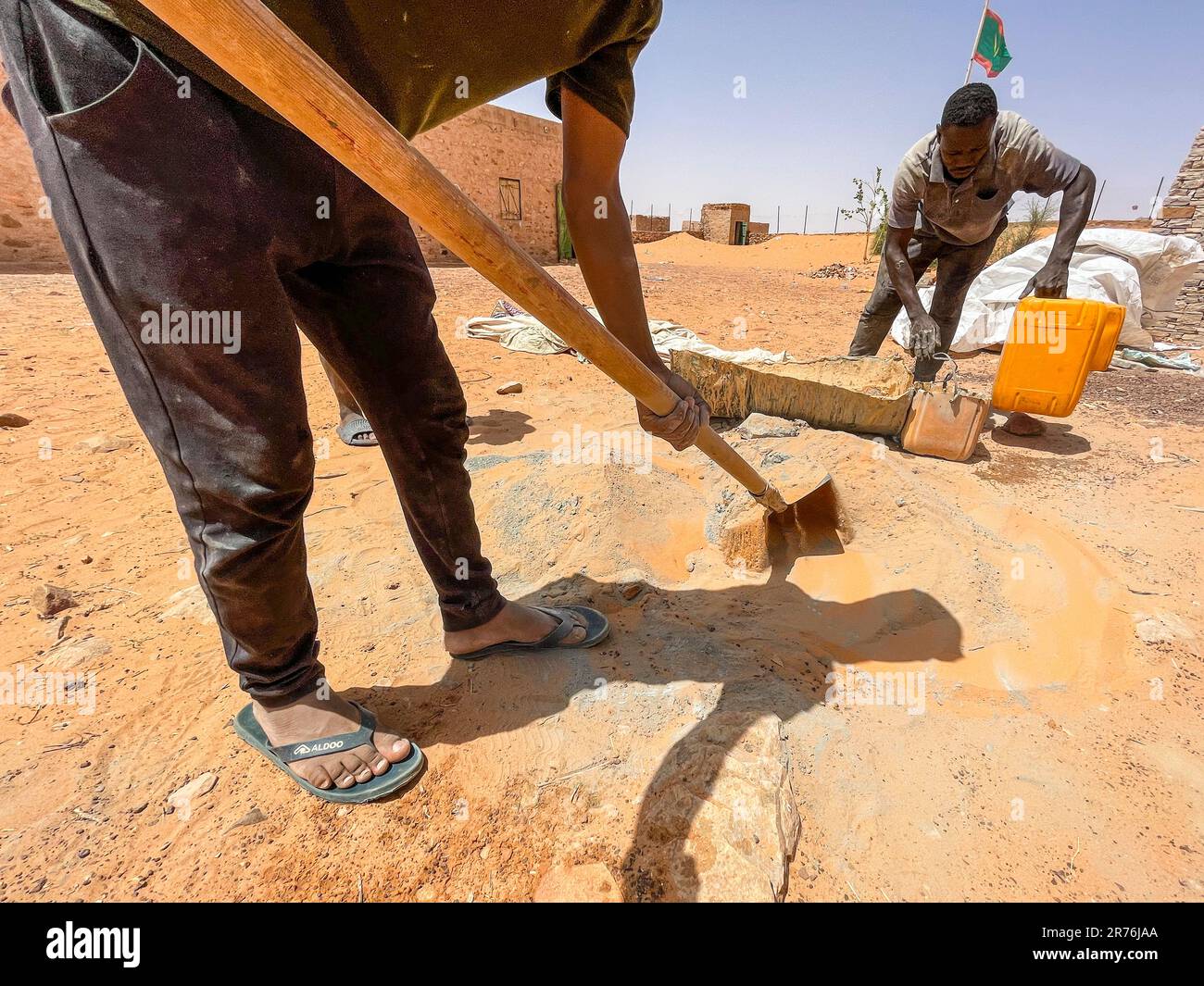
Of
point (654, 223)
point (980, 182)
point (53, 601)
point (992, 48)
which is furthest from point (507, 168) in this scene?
point (654, 223)

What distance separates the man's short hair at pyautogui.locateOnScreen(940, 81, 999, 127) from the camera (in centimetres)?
291

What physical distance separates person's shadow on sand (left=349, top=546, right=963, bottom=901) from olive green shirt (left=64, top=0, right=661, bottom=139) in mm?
1275

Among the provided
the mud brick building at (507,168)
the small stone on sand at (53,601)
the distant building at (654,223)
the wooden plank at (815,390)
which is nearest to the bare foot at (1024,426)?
the wooden plank at (815,390)

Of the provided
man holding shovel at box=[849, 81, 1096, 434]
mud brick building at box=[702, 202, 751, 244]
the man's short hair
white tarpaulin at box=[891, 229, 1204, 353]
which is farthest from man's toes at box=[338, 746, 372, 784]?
mud brick building at box=[702, 202, 751, 244]

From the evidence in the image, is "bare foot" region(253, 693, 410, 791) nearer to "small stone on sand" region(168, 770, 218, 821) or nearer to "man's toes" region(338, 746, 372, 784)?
"man's toes" region(338, 746, 372, 784)

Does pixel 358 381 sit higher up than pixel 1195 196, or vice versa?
pixel 1195 196

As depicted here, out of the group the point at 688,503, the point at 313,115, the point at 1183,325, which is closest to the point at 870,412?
the point at 688,503

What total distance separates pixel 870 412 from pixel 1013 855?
7.73 feet

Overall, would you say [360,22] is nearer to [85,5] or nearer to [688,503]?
[85,5]

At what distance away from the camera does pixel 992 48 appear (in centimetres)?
786

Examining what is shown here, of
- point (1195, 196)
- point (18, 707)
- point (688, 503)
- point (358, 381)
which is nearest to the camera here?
point (358, 381)

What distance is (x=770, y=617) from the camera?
1.86 meters

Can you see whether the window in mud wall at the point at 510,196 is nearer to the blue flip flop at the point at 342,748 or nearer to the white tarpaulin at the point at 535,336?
the white tarpaulin at the point at 535,336

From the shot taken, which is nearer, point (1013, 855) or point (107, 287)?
point (107, 287)
